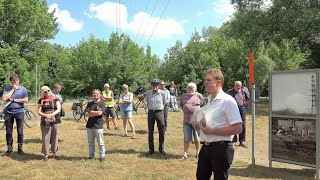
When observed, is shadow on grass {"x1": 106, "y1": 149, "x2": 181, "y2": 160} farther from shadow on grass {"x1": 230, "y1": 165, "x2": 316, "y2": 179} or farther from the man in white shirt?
the man in white shirt

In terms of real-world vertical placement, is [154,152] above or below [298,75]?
below

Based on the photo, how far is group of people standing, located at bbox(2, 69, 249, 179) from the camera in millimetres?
3967

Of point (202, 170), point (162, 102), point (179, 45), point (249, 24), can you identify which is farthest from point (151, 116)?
point (179, 45)

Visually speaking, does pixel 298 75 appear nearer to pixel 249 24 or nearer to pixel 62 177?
pixel 62 177

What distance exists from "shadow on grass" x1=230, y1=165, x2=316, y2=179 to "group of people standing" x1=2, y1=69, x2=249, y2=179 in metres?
1.06

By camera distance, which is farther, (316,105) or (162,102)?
(162,102)

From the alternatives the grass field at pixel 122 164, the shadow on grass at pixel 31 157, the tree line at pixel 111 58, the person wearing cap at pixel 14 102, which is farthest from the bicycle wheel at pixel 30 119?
the tree line at pixel 111 58

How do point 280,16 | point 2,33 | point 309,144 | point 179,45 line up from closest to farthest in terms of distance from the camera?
point 309,144 < point 280,16 < point 2,33 < point 179,45

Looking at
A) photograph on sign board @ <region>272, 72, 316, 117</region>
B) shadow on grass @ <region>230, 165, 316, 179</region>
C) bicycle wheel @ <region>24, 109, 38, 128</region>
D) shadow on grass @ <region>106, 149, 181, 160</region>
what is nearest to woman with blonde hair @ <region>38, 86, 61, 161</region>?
shadow on grass @ <region>106, 149, 181, 160</region>

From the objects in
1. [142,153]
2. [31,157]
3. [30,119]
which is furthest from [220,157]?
[30,119]

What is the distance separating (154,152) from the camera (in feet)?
31.7

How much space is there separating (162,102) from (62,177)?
3.22 metres

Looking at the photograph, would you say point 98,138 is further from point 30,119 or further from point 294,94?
point 30,119

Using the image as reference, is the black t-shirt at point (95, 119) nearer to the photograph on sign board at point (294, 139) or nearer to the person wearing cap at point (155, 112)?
the person wearing cap at point (155, 112)
